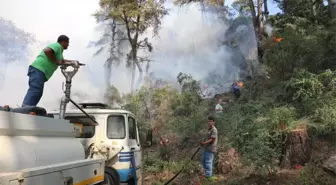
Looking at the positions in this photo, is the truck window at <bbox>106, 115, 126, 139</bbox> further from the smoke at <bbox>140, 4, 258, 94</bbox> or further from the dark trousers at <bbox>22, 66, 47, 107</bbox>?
the smoke at <bbox>140, 4, 258, 94</bbox>

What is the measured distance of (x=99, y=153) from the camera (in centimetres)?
564

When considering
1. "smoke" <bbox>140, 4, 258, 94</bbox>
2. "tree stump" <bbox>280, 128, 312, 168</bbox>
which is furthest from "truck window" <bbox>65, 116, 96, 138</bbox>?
"smoke" <bbox>140, 4, 258, 94</bbox>

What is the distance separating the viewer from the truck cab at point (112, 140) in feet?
18.9

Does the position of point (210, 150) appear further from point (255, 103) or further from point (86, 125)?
point (255, 103)

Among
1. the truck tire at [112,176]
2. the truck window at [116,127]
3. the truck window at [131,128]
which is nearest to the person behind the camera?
the truck tire at [112,176]

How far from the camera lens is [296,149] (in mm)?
8633

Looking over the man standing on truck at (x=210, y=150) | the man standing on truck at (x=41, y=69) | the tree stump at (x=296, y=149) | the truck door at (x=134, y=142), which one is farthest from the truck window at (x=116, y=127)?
the tree stump at (x=296, y=149)

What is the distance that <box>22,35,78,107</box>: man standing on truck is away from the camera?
460 centimetres

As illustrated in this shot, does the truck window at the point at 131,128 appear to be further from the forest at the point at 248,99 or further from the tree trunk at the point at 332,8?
the tree trunk at the point at 332,8

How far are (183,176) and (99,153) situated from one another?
15.3 ft

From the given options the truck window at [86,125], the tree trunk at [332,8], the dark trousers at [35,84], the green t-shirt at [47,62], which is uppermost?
the tree trunk at [332,8]

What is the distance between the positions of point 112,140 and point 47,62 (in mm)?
2034

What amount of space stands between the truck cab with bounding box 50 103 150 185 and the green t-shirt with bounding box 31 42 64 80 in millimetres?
1091

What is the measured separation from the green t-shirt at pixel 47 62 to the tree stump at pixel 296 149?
20.3 ft
